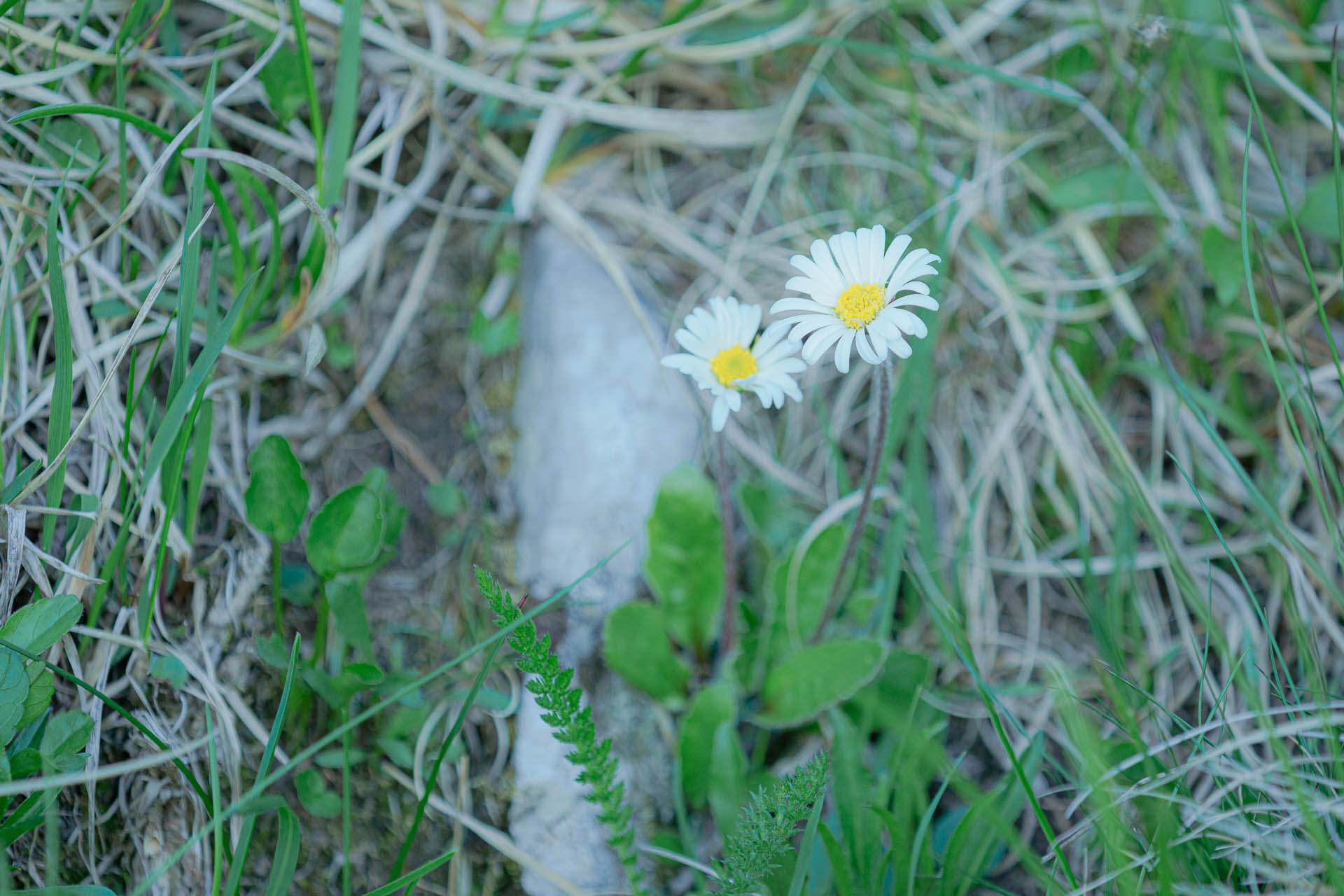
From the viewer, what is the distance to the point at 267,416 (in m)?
1.97

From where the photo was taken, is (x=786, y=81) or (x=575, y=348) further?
(x=786, y=81)

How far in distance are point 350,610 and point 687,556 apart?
710mm

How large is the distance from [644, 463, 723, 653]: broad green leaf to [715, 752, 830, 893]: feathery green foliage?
59 cm

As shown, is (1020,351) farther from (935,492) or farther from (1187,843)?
(1187,843)

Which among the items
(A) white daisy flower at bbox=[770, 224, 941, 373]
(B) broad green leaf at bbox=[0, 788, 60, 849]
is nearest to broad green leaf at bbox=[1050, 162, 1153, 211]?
(A) white daisy flower at bbox=[770, 224, 941, 373]

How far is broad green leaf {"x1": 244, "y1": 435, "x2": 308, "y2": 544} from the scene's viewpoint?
1.60 m

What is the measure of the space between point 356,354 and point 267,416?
0.84ft

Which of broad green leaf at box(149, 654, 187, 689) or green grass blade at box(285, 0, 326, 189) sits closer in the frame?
broad green leaf at box(149, 654, 187, 689)

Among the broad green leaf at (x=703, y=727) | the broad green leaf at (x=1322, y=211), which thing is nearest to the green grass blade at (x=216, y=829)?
the broad green leaf at (x=703, y=727)

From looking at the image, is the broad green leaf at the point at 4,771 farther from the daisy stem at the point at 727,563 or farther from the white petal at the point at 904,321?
the white petal at the point at 904,321

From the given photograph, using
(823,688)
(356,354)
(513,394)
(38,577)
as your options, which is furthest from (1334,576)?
(38,577)

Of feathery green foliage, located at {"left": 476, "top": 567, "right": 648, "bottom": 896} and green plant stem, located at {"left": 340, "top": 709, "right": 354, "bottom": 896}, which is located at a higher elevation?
feathery green foliage, located at {"left": 476, "top": 567, "right": 648, "bottom": 896}

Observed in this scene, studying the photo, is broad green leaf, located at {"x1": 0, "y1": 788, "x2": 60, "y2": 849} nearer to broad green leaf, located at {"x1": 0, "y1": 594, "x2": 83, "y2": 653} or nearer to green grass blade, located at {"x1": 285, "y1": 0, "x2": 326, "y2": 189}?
broad green leaf, located at {"x1": 0, "y1": 594, "x2": 83, "y2": 653}

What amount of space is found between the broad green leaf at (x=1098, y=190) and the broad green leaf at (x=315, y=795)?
2.17 metres
